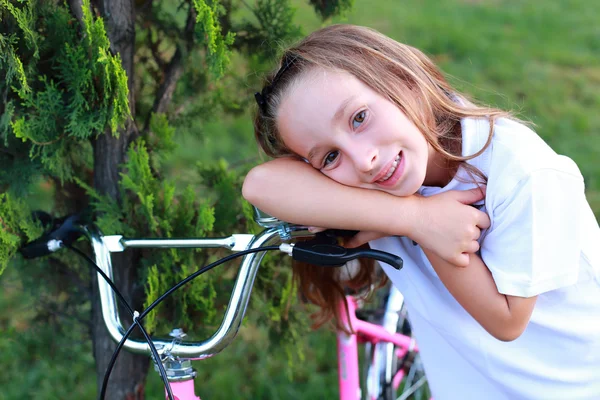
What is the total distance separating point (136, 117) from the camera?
6.84 feet

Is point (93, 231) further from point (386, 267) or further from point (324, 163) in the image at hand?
point (386, 267)

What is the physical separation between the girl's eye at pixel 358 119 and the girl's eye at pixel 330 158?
0.08 meters

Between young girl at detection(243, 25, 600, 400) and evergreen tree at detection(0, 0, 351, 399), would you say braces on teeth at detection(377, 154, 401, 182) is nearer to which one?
young girl at detection(243, 25, 600, 400)

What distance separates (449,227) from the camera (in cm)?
140

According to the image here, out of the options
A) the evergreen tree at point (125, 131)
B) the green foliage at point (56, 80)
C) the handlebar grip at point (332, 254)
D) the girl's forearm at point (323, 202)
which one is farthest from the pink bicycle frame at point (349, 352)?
the green foliage at point (56, 80)

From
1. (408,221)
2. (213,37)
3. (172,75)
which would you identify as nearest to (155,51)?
(172,75)

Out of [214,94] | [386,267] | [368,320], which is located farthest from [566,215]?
[214,94]

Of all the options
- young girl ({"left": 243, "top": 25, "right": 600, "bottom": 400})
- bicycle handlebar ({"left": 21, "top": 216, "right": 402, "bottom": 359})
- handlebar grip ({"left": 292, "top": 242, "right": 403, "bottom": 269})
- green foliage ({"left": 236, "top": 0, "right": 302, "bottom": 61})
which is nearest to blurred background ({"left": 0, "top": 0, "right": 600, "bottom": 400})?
green foliage ({"left": 236, "top": 0, "right": 302, "bottom": 61})

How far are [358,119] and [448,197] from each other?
10.8 inches

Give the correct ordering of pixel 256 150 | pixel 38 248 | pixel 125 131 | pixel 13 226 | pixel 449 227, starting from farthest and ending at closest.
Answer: pixel 256 150
pixel 125 131
pixel 13 226
pixel 38 248
pixel 449 227

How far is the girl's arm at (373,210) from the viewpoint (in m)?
1.40

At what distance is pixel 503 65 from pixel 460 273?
409 centimetres

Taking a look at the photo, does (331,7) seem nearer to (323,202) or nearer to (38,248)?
(323,202)

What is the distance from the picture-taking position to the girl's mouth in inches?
57.6
